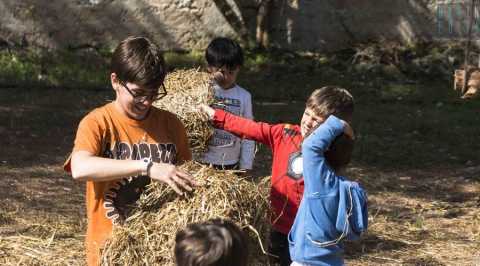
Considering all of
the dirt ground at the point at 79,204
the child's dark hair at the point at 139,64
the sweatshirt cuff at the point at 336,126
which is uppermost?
the child's dark hair at the point at 139,64

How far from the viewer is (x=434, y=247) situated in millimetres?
6602

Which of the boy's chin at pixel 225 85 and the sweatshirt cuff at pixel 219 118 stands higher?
the boy's chin at pixel 225 85

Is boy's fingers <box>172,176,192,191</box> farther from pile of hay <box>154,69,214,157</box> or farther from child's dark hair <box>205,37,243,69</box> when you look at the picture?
child's dark hair <box>205,37,243,69</box>

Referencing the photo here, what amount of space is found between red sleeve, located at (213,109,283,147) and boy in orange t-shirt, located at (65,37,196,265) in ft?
3.12

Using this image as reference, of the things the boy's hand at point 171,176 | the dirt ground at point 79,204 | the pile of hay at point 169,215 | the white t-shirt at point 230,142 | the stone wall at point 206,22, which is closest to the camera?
the boy's hand at point 171,176

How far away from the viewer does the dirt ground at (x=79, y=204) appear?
6233 millimetres

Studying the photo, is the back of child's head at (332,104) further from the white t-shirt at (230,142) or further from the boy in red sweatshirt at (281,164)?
the white t-shirt at (230,142)

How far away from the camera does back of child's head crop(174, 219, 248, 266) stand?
2.51m

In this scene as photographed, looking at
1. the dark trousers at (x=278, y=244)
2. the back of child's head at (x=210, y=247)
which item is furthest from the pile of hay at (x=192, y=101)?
the back of child's head at (x=210, y=247)

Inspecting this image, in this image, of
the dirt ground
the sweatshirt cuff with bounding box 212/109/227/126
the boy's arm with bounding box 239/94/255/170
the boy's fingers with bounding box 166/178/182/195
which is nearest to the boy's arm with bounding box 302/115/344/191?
the boy's fingers with bounding box 166/178/182/195

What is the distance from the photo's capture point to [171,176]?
125 inches

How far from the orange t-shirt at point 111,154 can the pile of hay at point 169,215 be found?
66 millimetres

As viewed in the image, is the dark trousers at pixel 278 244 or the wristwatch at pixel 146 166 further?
the dark trousers at pixel 278 244

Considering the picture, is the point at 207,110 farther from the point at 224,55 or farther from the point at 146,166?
the point at 146,166
